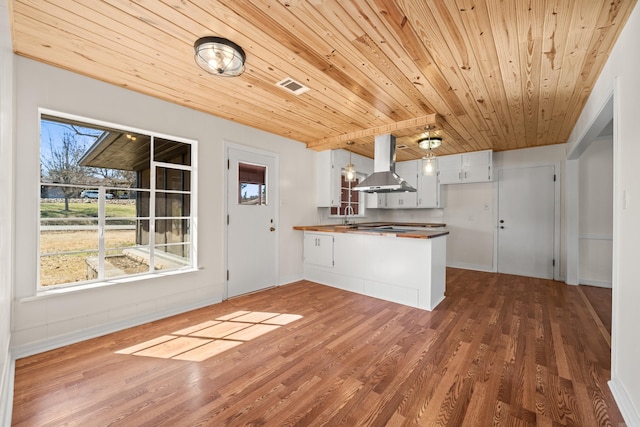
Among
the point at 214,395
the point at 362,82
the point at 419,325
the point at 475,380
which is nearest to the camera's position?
the point at 214,395

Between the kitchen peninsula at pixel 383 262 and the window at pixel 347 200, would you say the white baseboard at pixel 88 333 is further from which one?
the window at pixel 347 200

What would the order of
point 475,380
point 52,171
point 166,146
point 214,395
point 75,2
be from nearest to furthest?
1. point 75,2
2. point 214,395
3. point 475,380
4. point 52,171
5. point 166,146

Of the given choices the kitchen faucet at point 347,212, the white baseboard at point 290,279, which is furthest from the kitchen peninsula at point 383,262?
the kitchen faucet at point 347,212

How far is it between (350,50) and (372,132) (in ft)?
6.41

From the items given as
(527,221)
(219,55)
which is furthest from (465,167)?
(219,55)

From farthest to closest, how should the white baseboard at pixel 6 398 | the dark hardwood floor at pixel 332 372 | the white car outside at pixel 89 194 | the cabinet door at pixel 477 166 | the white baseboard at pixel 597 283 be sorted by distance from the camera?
the cabinet door at pixel 477 166, the white baseboard at pixel 597 283, the white car outside at pixel 89 194, the dark hardwood floor at pixel 332 372, the white baseboard at pixel 6 398

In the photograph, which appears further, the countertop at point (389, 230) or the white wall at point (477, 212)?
the white wall at point (477, 212)

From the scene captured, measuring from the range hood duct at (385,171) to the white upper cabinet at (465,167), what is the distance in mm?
2082

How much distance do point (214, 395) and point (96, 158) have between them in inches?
95.4

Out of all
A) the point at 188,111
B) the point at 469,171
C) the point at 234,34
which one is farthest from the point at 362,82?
the point at 469,171

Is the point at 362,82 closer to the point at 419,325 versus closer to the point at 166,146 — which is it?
the point at 166,146

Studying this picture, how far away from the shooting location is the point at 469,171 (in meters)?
5.23

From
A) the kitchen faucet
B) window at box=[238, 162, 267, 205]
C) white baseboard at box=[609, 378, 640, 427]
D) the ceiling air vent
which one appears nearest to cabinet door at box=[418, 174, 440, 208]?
the kitchen faucet

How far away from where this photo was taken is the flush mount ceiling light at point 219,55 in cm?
189
